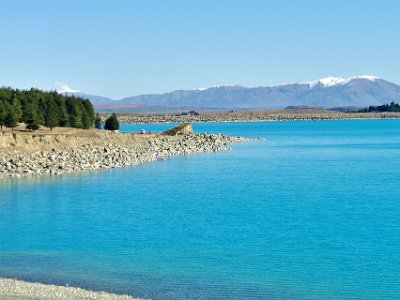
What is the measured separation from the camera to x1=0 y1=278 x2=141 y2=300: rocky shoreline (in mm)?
13633

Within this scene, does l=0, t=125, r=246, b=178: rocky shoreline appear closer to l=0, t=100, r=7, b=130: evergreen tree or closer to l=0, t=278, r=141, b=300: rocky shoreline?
l=0, t=100, r=7, b=130: evergreen tree

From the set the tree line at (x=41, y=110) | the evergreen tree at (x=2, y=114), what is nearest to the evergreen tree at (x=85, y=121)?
the tree line at (x=41, y=110)

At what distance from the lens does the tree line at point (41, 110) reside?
181 feet

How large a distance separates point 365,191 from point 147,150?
26.3 meters

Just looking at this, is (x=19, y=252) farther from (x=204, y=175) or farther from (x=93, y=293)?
(x=204, y=175)

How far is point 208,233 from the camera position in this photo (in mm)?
22516

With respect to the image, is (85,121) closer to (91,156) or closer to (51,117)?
(51,117)

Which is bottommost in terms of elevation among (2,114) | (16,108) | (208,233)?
(208,233)

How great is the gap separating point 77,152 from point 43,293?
3353 centimetres

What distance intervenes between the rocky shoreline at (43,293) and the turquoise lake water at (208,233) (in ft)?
2.66

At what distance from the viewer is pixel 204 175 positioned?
42.1 m

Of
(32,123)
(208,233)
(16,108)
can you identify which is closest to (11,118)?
(32,123)

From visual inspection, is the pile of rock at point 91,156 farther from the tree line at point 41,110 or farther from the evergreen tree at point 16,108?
the evergreen tree at point 16,108

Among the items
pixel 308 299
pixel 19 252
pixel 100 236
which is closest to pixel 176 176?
pixel 100 236
